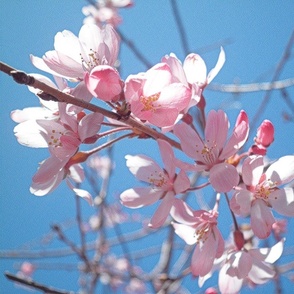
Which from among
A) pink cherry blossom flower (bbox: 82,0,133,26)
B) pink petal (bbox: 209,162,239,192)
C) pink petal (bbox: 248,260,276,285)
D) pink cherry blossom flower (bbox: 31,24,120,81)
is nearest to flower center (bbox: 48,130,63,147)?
pink cherry blossom flower (bbox: 31,24,120,81)

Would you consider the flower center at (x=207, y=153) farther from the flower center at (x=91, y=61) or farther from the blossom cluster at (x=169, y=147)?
the flower center at (x=91, y=61)

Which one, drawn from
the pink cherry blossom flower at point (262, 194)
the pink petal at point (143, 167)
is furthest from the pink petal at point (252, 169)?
the pink petal at point (143, 167)

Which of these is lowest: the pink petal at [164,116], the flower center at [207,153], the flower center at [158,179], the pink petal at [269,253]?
the pink petal at [269,253]

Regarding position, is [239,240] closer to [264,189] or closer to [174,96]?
[264,189]

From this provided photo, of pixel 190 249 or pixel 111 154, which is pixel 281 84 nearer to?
pixel 111 154

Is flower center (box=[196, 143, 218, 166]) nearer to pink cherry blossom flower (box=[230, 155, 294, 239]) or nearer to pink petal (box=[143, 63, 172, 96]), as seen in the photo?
pink cherry blossom flower (box=[230, 155, 294, 239])
